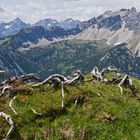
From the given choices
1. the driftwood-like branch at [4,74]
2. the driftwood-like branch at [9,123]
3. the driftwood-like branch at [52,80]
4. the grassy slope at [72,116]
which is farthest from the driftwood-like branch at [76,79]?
the driftwood-like branch at [9,123]

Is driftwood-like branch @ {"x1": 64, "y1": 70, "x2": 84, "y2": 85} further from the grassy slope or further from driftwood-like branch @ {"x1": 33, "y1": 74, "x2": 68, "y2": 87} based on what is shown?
driftwood-like branch @ {"x1": 33, "y1": 74, "x2": 68, "y2": 87}

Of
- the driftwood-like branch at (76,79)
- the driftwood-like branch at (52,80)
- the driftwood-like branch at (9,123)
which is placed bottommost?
the driftwood-like branch at (76,79)

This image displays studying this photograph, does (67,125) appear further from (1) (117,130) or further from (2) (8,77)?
(2) (8,77)

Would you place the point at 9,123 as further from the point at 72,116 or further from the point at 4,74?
the point at 4,74

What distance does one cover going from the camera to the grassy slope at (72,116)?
21.5 metres

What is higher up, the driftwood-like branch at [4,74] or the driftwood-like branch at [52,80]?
the driftwood-like branch at [4,74]

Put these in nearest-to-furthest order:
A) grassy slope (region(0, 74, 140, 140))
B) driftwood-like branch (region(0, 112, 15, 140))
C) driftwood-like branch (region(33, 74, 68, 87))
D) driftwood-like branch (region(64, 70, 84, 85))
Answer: driftwood-like branch (region(0, 112, 15, 140)) < grassy slope (region(0, 74, 140, 140)) < driftwood-like branch (region(33, 74, 68, 87)) < driftwood-like branch (region(64, 70, 84, 85))

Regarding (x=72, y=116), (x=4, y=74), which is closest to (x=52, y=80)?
(x=4, y=74)

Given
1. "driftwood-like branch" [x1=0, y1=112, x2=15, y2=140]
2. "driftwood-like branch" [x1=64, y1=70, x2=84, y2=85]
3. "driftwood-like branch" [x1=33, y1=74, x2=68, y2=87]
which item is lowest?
"driftwood-like branch" [x1=64, y1=70, x2=84, y2=85]

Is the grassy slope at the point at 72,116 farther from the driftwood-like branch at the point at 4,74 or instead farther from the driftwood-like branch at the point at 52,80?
the driftwood-like branch at the point at 4,74

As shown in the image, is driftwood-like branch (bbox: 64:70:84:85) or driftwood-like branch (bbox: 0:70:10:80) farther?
driftwood-like branch (bbox: 64:70:84:85)

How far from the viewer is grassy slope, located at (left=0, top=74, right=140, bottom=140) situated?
2148 centimetres

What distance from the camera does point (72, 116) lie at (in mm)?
22906

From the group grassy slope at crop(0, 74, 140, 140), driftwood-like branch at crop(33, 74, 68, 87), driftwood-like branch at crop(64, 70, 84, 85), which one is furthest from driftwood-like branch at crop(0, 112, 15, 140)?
driftwood-like branch at crop(64, 70, 84, 85)
